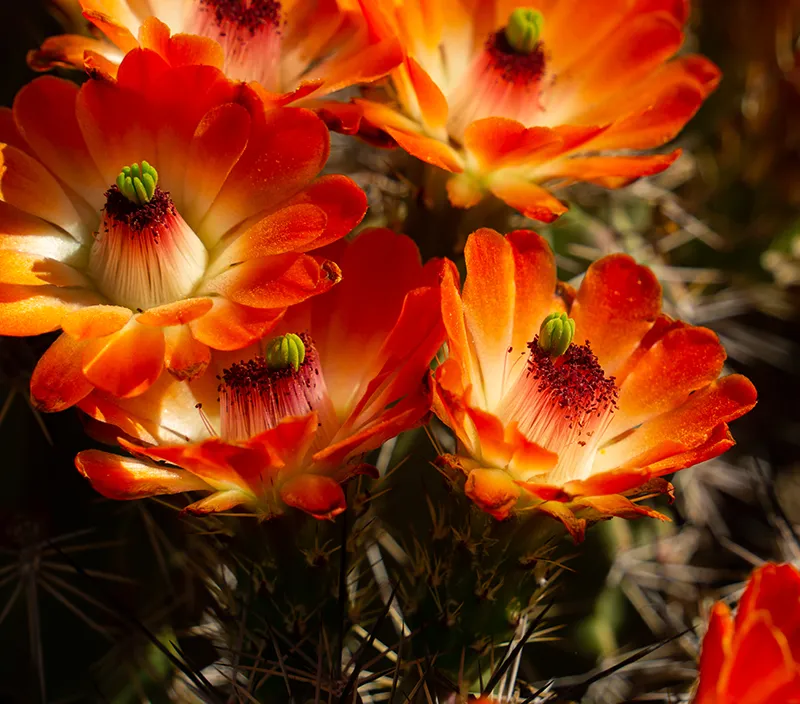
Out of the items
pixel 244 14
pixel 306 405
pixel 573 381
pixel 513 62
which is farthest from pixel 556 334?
pixel 244 14

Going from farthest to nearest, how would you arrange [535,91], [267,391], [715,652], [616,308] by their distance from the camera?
[535,91] < [616,308] < [267,391] < [715,652]

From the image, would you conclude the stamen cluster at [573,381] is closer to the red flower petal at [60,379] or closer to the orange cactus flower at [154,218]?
the orange cactus flower at [154,218]

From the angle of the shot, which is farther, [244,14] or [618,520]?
[618,520]

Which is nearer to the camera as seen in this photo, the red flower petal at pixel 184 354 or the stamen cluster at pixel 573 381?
the red flower petal at pixel 184 354

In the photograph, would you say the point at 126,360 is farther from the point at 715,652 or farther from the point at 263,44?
the point at 715,652

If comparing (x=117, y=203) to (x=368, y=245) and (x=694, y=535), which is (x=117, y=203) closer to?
(x=368, y=245)

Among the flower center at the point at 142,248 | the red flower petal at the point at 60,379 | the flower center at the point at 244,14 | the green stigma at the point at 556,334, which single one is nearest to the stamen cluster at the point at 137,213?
the flower center at the point at 142,248

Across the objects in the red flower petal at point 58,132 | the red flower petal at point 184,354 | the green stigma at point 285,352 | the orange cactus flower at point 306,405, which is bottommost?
the orange cactus flower at point 306,405
